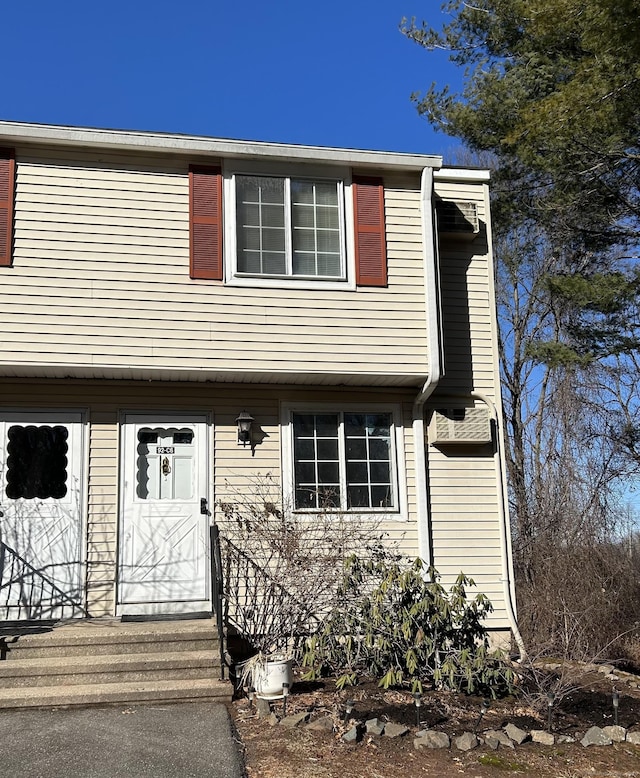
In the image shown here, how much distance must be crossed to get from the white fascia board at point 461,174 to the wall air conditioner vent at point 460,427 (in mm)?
2750

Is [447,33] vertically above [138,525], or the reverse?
[447,33]

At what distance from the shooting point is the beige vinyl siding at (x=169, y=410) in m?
7.73

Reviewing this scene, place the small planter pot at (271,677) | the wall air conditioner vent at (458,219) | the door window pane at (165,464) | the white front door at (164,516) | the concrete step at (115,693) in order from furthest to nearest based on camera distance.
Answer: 1. the wall air conditioner vent at (458,219)
2. the door window pane at (165,464)
3. the white front door at (164,516)
4. the small planter pot at (271,677)
5. the concrete step at (115,693)

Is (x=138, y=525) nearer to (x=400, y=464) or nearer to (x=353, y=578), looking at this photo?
(x=353, y=578)

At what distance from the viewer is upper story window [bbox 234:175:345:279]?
26.4 feet

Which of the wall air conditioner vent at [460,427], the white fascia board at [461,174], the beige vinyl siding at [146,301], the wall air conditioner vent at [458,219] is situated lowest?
the wall air conditioner vent at [460,427]

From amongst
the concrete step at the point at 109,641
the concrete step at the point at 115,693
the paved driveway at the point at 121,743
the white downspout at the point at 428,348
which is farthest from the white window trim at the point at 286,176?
the paved driveway at the point at 121,743

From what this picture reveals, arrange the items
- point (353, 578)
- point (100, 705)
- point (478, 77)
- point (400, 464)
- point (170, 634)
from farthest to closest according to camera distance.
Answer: point (478, 77) → point (400, 464) → point (353, 578) → point (170, 634) → point (100, 705)

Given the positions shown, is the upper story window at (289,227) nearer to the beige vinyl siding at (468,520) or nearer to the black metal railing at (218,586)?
the beige vinyl siding at (468,520)

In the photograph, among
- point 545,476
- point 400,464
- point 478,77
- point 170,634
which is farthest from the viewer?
point 545,476

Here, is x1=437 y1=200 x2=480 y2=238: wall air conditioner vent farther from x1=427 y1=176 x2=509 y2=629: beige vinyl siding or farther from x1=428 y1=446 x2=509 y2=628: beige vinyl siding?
x1=428 y1=446 x2=509 y2=628: beige vinyl siding

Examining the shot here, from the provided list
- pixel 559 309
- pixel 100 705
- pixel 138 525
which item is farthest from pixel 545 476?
pixel 100 705

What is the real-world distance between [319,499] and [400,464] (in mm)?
964

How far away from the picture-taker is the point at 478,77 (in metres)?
13.5
